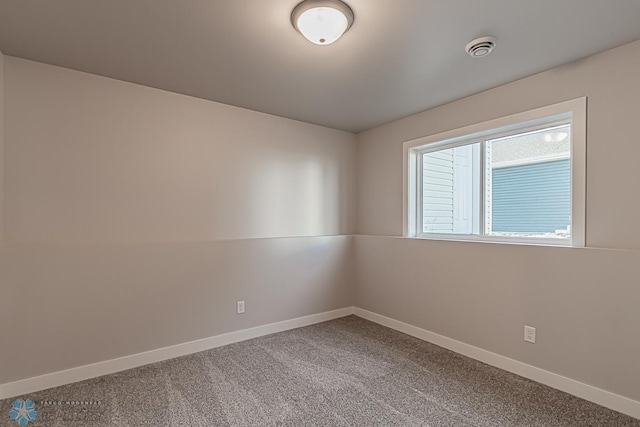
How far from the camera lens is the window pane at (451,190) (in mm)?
3209

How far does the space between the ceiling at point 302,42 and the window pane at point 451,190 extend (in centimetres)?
67

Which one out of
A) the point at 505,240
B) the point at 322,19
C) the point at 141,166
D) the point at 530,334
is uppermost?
the point at 322,19

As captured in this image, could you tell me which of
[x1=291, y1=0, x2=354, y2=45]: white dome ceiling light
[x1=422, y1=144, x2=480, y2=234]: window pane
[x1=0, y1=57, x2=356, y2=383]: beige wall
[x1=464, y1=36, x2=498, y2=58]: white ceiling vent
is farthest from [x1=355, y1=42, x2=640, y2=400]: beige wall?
[x1=291, y1=0, x2=354, y2=45]: white dome ceiling light

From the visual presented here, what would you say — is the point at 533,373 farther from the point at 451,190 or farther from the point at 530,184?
the point at 451,190

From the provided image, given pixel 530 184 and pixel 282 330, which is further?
pixel 282 330

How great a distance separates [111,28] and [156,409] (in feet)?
7.93

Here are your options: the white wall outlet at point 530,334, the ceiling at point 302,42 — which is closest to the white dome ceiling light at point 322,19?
the ceiling at point 302,42

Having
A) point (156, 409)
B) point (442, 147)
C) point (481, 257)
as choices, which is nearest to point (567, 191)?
point (481, 257)

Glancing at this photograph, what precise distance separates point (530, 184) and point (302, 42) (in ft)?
7.22

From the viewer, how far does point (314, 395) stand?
227 cm

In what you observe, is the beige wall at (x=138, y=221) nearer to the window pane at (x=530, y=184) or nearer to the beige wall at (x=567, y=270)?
the beige wall at (x=567, y=270)

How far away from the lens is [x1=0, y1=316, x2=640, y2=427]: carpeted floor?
2.00 m

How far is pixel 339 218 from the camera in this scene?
4.25 m

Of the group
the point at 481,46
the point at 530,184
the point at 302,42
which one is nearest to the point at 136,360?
the point at 302,42
